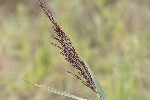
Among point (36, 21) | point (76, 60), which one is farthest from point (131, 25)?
point (76, 60)

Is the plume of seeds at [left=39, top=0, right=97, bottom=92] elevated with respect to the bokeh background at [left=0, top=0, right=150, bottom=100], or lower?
lower

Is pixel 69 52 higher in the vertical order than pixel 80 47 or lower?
lower

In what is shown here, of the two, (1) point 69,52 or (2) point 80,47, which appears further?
(2) point 80,47

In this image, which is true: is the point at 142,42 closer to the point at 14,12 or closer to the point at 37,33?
the point at 37,33

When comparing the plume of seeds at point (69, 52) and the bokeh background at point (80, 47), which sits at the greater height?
the bokeh background at point (80, 47)

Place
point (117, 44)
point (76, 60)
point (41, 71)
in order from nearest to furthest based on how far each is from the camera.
Answer: point (76, 60)
point (41, 71)
point (117, 44)

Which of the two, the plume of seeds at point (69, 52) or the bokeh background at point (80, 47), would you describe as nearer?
the plume of seeds at point (69, 52)

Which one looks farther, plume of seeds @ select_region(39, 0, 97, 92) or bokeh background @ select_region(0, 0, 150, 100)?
bokeh background @ select_region(0, 0, 150, 100)

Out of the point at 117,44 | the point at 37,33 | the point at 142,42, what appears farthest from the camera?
the point at 37,33
